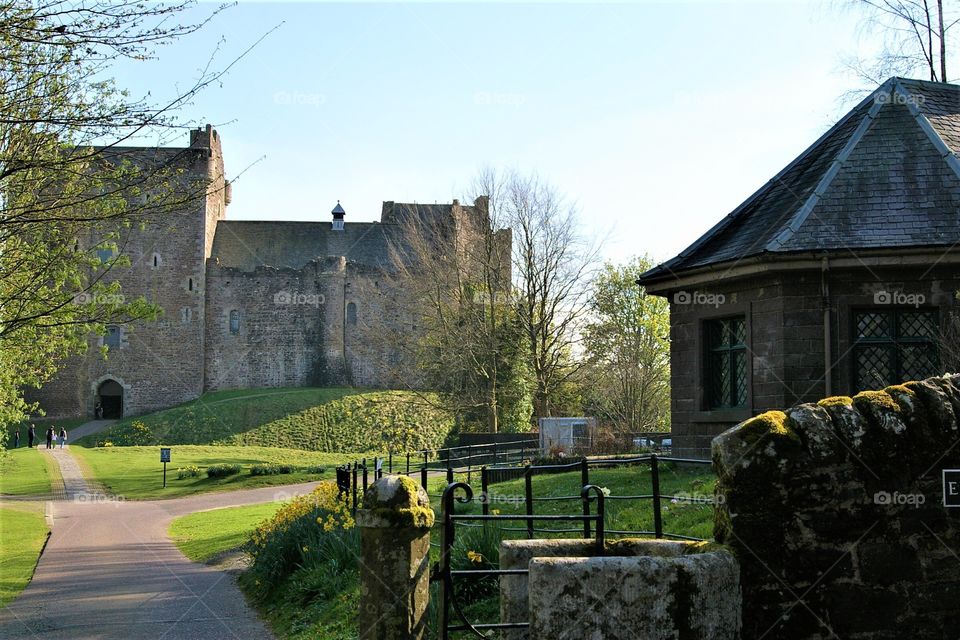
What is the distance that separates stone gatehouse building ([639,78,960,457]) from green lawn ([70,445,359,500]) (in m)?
20.1

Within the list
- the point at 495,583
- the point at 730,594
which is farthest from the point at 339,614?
the point at 730,594

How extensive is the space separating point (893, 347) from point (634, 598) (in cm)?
1208

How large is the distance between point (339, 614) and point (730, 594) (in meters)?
6.42

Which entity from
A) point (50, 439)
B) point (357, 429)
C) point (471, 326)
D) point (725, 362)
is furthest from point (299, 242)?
point (725, 362)

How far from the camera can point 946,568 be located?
5000mm

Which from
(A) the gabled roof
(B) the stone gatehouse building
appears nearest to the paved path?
(B) the stone gatehouse building

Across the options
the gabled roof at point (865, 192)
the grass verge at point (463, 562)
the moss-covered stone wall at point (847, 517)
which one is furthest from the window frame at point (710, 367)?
the moss-covered stone wall at point (847, 517)

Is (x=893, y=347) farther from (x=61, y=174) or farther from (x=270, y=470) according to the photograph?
(x=270, y=470)

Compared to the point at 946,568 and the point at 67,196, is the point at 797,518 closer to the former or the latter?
the point at 946,568

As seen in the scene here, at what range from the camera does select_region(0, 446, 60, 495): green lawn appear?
32.0m

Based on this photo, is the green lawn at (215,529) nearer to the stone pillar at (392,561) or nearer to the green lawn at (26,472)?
the green lawn at (26,472)

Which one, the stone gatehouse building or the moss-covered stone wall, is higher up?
the stone gatehouse building

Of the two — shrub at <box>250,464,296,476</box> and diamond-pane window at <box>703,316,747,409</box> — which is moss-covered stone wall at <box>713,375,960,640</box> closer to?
diamond-pane window at <box>703,316,747,409</box>

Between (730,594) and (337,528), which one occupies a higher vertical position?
(730,594)
